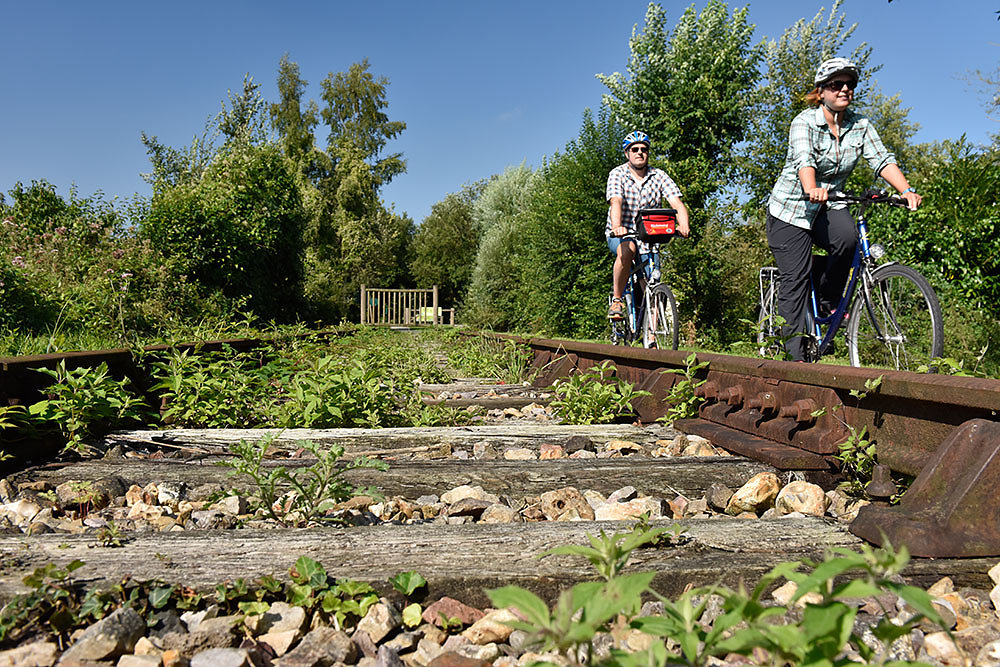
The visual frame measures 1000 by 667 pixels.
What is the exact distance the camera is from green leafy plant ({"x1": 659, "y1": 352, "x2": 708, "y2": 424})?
3.21 meters

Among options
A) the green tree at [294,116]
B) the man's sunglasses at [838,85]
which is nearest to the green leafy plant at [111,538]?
the man's sunglasses at [838,85]

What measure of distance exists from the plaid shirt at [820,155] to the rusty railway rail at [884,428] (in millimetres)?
1300

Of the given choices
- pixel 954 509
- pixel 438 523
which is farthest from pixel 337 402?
pixel 954 509

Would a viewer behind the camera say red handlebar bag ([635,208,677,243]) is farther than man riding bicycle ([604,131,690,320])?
No

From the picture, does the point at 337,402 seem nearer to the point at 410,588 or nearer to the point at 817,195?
the point at 410,588

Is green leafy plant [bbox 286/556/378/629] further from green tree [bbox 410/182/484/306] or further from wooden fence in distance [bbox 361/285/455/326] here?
green tree [bbox 410/182/484/306]

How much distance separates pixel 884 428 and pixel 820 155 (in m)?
2.50

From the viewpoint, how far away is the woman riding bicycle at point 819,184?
12.8 feet

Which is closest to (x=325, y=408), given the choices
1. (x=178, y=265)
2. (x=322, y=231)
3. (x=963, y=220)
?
(x=963, y=220)

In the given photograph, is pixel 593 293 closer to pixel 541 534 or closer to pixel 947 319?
pixel 947 319

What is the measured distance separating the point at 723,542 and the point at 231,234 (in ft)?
46.6

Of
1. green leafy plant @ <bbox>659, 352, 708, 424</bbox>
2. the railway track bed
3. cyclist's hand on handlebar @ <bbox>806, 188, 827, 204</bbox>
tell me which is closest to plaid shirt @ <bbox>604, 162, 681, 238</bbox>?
cyclist's hand on handlebar @ <bbox>806, 188, 827, 204</bbox>

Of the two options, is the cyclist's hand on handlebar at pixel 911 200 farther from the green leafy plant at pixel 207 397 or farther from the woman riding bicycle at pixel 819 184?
the green leafy plant at pixel 207 397

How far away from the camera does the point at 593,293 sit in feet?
44.7
